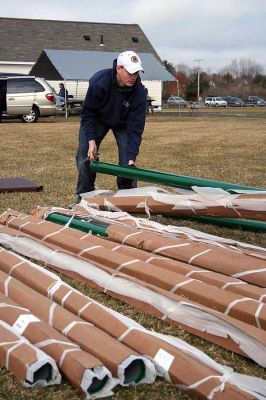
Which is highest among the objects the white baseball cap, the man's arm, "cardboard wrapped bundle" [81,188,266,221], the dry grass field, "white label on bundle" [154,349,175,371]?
the white baseball cap

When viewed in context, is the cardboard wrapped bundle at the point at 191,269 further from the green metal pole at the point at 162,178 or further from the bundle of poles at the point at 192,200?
the green metal pole at the point at 162,178

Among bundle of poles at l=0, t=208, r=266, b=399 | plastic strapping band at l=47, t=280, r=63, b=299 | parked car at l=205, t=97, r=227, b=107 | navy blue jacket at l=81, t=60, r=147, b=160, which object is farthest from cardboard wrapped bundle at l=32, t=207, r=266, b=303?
parked car at l=205, t=97, r=227, b=107

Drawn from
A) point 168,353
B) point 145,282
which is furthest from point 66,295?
point 168,353

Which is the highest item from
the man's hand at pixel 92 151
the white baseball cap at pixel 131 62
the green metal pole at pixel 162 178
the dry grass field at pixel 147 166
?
the white baseball cap at pixel 131 62

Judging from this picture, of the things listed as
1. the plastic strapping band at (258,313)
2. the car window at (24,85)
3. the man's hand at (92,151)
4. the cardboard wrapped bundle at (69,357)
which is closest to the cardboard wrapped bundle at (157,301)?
the plastic strapping band at (258,313)

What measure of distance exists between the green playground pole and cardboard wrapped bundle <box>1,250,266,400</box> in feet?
4.80

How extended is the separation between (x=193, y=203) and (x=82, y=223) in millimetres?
919

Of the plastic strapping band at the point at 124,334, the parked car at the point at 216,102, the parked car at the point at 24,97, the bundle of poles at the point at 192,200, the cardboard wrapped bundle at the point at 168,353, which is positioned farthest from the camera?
the parked car at the point at 216,102

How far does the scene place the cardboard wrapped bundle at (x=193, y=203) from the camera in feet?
14.4

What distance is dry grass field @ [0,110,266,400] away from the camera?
252cm

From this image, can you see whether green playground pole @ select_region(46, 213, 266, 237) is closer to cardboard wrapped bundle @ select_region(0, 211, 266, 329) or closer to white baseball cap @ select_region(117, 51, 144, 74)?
cardboard wrapped bundle @ select_region(0, 211, 266, 329)

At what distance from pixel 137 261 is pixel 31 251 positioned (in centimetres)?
91

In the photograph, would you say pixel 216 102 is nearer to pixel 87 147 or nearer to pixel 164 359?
pixel 87 147

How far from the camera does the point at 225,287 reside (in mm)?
3463
